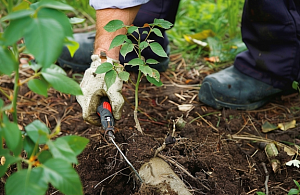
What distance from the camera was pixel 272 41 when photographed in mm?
2227

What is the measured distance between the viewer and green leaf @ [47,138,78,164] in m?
0.82

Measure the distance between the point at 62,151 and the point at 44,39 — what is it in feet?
0.95

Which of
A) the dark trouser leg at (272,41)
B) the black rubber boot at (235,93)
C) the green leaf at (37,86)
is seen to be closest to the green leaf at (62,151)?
the green leaf at (37,86)

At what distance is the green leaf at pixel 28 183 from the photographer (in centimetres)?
77

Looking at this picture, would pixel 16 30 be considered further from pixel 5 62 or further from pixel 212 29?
pixel 212 29

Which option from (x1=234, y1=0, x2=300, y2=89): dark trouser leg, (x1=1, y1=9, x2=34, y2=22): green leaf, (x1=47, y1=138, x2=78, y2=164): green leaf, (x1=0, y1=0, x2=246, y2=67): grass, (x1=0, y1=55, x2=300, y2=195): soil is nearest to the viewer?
(x1=1, y1=9, x2=34, y2=22): green leaf

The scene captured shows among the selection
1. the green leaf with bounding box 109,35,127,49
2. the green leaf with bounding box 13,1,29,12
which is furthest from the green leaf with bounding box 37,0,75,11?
the green leaf with bounding box 109,35,127,49

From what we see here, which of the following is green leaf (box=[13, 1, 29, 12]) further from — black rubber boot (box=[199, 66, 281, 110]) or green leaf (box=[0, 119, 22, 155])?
black rubber boot (box=[199, 66, 281, 110])

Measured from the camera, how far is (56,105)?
230cm

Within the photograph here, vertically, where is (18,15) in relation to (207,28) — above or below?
above

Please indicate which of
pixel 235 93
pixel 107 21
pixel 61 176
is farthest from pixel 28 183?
pixel 235 93

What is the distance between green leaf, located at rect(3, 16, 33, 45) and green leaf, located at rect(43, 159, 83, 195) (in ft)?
1.01

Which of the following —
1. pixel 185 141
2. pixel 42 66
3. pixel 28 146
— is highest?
pixel 42 66

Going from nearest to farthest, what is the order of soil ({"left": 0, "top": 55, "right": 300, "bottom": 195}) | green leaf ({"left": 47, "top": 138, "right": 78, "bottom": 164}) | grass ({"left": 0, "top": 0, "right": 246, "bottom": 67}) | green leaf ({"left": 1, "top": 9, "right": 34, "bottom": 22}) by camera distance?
green leaf ({"left": 1, "top": 9, "right": 34, "bottom": 22}) → green leaf ({"left": 47, "top": 138, "right": 78, "bottom": 164}) → soil ({"left": 0, "top": 55, "right": 300, "bottom": 195}) → grass ({"left": 0, "top": 0, "right": 246, "bottom": 67})
